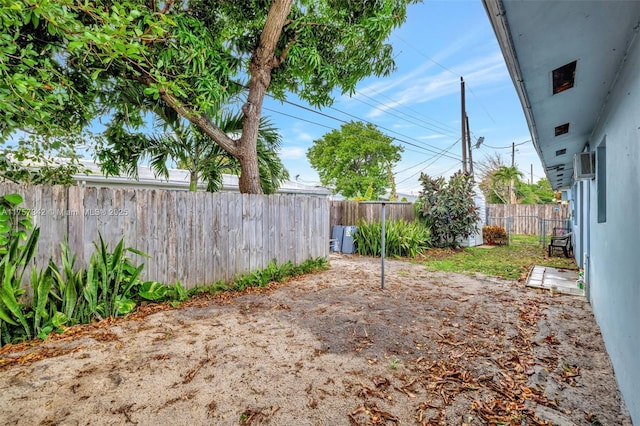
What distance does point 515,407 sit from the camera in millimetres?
1938

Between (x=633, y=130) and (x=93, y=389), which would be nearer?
(x=633, y=130)

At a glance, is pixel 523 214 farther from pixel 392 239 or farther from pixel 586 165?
pixel 586 165

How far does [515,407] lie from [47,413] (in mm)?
2994

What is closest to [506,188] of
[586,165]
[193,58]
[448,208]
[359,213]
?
[448,208]

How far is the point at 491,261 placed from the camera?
7801mm

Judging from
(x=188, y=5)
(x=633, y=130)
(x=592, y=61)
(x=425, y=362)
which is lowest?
(x=425, y=362)

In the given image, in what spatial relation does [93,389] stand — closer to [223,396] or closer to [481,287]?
[223,396]

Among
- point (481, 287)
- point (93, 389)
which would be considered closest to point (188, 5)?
point (93, 389)

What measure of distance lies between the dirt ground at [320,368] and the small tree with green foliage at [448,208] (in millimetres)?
5917

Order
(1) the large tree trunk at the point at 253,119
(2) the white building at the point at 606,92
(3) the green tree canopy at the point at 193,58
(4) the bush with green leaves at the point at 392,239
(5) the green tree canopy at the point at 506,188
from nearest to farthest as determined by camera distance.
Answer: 1. (2) the white building at the point at 606,92
2. (3) the green tree canopy at the point at 193,58
3. (1) the large tree trunk at the point at 253,119
4. (4) the bush with green leaves at the point at 392,239
5. (5) the green tree canopy at the point at 506,188

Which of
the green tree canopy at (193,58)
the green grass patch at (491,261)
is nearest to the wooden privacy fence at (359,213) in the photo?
the green grass patch at (491,261)

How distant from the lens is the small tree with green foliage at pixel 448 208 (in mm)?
9734

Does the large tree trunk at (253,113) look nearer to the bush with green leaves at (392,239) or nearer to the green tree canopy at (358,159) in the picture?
the bush with green leaves at (392,239)

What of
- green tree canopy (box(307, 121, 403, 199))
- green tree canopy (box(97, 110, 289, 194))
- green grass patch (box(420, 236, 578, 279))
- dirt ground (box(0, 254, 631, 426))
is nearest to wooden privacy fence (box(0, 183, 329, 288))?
dirt ground (box(0, 254, 631, 426))
